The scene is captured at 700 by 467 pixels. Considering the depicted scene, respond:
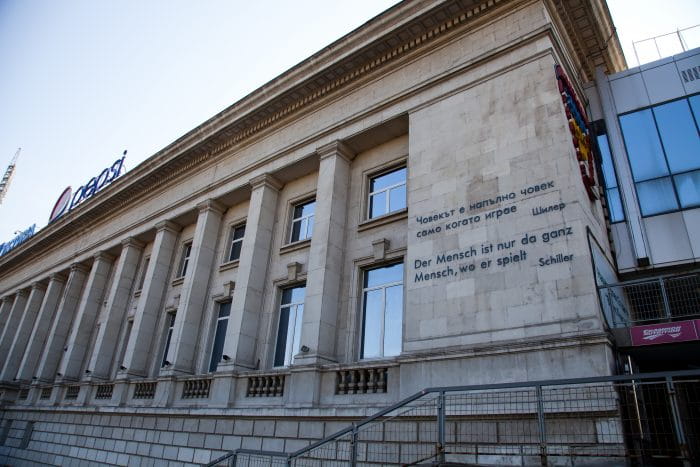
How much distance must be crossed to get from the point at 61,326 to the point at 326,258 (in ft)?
72.2

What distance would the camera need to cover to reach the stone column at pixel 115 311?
75.7 ft

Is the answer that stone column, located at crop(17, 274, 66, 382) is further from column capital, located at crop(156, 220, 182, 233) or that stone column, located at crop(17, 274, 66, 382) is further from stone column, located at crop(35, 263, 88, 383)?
column capital, located at crop(156, 220, 182, 233)

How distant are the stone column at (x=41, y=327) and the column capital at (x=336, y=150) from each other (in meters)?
24.4

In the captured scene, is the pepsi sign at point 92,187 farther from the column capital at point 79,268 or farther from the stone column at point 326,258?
the stone column at point 326,258

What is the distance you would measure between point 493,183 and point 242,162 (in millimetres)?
11419

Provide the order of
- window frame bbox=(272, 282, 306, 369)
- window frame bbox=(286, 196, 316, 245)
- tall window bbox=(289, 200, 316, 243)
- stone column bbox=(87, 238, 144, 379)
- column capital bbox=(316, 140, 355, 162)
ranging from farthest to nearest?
stone column bbox=(87, 238, 144, 379), window frame bbox=(286, 196, 316, 245), tall window bbox=(289, 200, 316, 243), column capital bbox=(316, 140, 355, 162), window frame bbox=(272, 282, 306, 369)

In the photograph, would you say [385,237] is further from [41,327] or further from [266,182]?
[41,327]

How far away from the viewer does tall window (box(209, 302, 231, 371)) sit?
18500 mm

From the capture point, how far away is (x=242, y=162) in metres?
19.9

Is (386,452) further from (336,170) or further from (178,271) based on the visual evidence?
(178,271)

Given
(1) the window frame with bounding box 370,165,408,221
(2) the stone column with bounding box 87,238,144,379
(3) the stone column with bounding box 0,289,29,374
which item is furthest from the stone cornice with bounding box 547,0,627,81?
(3) the stone column with bounding box 0,289,29,374

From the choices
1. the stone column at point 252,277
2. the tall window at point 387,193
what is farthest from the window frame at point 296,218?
the tall window at point 387,193

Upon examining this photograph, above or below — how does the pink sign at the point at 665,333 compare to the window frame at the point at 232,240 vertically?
below

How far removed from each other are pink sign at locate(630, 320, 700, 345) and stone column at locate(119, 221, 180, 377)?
60.4ft
